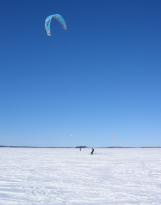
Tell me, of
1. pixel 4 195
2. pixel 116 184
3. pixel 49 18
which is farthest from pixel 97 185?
pixel 49 18

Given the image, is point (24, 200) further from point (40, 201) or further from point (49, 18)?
point (49, 18)

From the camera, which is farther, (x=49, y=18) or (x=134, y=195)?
(x=49, y=18)

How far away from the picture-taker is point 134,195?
31.4 feet

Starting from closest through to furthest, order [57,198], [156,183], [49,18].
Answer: [57,198] → [156,183] → [49,18]

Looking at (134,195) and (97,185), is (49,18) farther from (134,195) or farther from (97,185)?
(134,195)

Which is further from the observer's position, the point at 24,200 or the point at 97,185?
the point at 97,185

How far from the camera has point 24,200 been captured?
27.8 feet

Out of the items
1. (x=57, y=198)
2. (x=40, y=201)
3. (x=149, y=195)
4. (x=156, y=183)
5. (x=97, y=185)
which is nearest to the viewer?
(x=40, y=201)

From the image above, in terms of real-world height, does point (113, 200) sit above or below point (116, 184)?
below

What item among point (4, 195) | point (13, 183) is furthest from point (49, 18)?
point (4, 195)

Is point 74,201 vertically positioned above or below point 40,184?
below

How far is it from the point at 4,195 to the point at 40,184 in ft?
7.71

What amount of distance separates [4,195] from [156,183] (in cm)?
555

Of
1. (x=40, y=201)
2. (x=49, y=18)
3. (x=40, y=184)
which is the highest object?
(x=49, y=18)
